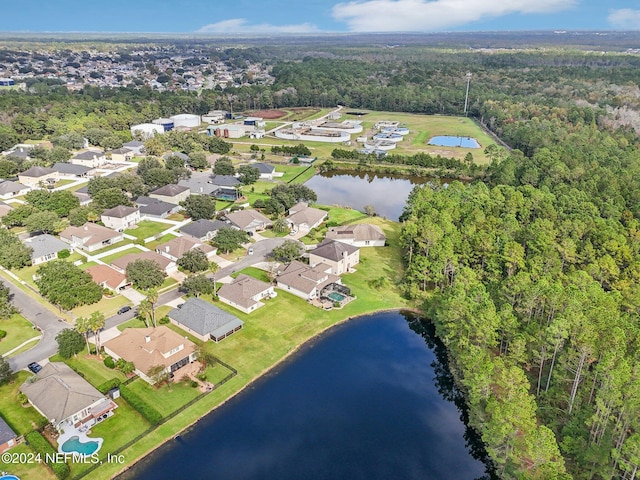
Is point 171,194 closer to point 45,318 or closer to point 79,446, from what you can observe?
point 45,318

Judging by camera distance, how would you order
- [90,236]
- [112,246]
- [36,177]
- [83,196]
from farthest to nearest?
1. [36,177]
2. [83,196]
3. [112,246]
4. [90,236]

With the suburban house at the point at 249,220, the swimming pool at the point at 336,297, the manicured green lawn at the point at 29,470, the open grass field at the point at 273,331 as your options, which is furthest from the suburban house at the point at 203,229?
the manicured green lawn at the point at 29,470

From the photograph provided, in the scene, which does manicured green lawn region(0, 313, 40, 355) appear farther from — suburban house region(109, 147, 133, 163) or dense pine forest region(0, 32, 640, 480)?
suburban house region(109, 147, 133, 163)

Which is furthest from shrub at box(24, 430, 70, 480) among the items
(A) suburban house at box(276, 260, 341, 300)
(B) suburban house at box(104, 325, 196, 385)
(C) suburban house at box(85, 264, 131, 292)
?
(A) suburban house at box(276, 260, 341, 300)

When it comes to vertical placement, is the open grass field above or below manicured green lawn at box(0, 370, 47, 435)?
below

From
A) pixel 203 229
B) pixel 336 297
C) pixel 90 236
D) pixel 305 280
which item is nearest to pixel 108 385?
pixel 305 280

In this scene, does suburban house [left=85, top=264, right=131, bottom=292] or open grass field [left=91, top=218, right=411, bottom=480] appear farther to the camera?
suburban house [left=85, top=264, right=131, bottom=292]
